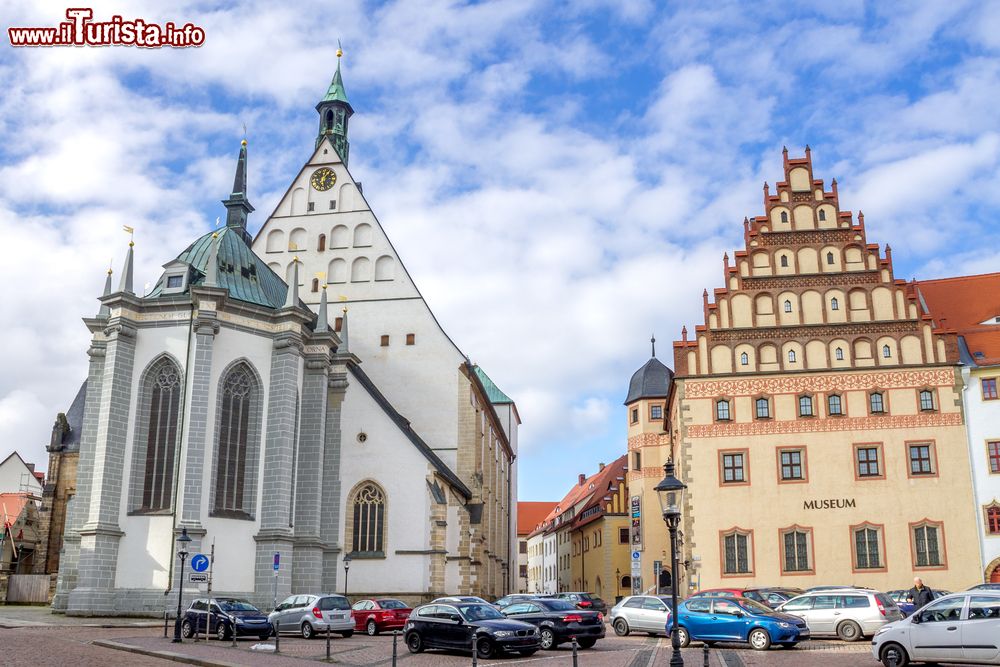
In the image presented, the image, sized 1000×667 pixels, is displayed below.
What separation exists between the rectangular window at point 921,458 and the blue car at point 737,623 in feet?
57.9

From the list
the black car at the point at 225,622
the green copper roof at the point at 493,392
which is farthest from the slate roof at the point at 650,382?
the black car at the point at 225,622

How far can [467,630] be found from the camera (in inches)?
874

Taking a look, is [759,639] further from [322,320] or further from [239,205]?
[239,205]

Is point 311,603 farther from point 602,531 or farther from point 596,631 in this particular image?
point 602,531

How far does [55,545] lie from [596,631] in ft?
121

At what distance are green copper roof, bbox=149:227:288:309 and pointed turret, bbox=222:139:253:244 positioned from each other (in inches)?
556

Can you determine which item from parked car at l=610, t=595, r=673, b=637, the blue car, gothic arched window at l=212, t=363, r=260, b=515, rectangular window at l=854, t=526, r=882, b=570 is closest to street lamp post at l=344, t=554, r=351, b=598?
gothic arched window at l=212, t=363, r=260, b=515

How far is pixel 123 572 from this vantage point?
3350cm

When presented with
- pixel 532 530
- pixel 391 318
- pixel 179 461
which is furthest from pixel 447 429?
pixel 532 530

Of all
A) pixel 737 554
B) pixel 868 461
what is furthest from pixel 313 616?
pixel 868 461

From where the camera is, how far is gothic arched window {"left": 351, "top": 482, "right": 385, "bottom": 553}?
135 ft

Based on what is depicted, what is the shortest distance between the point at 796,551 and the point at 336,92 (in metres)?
36.7

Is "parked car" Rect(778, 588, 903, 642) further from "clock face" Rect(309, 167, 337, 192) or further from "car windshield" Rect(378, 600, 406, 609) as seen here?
"clock face" Rect(309, 167, 337, 192)

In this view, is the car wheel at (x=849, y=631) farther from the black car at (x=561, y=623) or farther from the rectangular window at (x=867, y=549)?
the rectangular window at (x=867, y=549)
